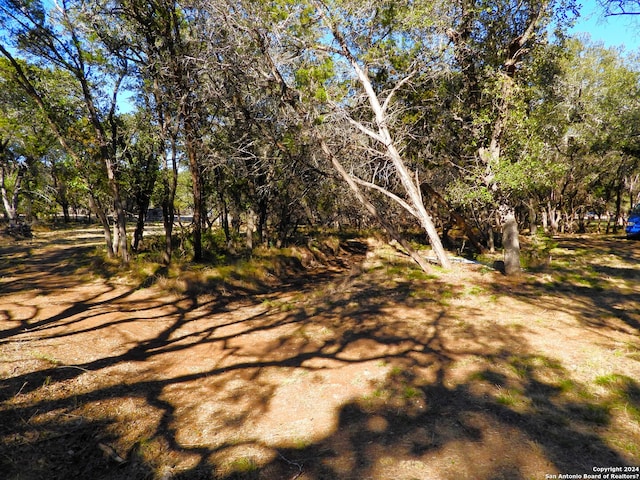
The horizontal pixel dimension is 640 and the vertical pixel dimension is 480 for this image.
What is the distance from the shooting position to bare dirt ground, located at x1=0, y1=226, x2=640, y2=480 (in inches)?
156

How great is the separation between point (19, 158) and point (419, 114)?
114ft

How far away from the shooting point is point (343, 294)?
11359mm

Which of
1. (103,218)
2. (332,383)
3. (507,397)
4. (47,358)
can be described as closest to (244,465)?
(332,383)

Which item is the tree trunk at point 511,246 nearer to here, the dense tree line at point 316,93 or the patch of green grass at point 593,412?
the dense tree line at point 316,93

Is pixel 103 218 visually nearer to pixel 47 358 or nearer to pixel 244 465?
pixel 47 358

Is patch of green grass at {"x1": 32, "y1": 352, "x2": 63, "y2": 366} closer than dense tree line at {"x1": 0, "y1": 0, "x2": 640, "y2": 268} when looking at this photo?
Yes

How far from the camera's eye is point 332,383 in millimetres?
5840

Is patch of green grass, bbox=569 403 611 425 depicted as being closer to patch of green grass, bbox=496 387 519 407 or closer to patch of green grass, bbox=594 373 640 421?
patch of green grass, bbox=594 373 640 421

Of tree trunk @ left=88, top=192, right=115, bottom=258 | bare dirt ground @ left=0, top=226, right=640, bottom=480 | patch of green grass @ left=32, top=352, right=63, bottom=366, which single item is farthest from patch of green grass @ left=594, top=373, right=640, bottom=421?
tree trunk @ left=88, top=192, right=115, bottom=258

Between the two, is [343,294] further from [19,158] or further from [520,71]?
[19,158]

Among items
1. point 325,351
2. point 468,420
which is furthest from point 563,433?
point 325,351

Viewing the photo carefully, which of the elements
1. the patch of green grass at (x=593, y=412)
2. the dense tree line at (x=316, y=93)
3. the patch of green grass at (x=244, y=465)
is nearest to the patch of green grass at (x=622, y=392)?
the patch of green grass at (x=593, y=412)

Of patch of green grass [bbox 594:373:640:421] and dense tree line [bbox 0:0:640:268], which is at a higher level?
dense tree line [bbox 0:0:640:268]

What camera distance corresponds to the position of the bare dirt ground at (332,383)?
13.0 ft
